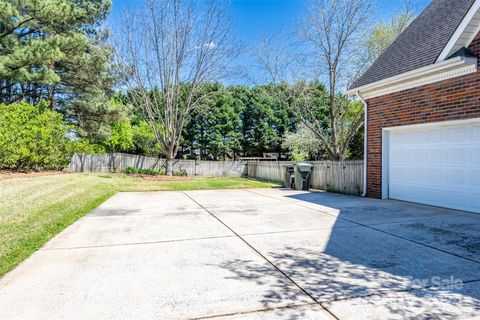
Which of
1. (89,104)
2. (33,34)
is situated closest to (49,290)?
(89,104)

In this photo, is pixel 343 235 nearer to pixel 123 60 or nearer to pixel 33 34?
pixel 123 60

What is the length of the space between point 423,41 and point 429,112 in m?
2.51

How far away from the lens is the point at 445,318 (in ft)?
7.84

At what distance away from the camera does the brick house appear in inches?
265

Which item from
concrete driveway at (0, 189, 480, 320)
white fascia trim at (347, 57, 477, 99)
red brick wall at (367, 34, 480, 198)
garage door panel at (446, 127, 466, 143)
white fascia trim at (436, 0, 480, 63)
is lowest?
concrete driveway at (0, 189, 480, 320)

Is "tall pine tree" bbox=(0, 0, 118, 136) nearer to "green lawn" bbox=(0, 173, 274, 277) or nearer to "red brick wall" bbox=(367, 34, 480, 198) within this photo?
"green lawn" bbox=(0, 173, 274, 277)

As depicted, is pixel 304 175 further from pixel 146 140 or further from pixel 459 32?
pixel 146 140

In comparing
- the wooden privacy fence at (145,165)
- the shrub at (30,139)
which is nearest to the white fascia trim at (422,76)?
the shrub at (30,139)

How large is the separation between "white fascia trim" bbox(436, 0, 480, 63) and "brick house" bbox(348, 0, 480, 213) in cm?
2

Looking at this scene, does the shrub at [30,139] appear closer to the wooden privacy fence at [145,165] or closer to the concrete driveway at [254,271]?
the wooden privacy fence at [145,165]

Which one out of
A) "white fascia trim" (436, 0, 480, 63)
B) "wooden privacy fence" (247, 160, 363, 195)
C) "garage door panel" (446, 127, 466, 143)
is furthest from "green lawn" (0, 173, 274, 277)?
"white fascia trim" (436, 0, 480, 63)

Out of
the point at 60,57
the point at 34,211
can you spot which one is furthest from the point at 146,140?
the point at 34,211

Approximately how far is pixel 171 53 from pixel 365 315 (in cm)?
1644

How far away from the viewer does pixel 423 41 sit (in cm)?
876
